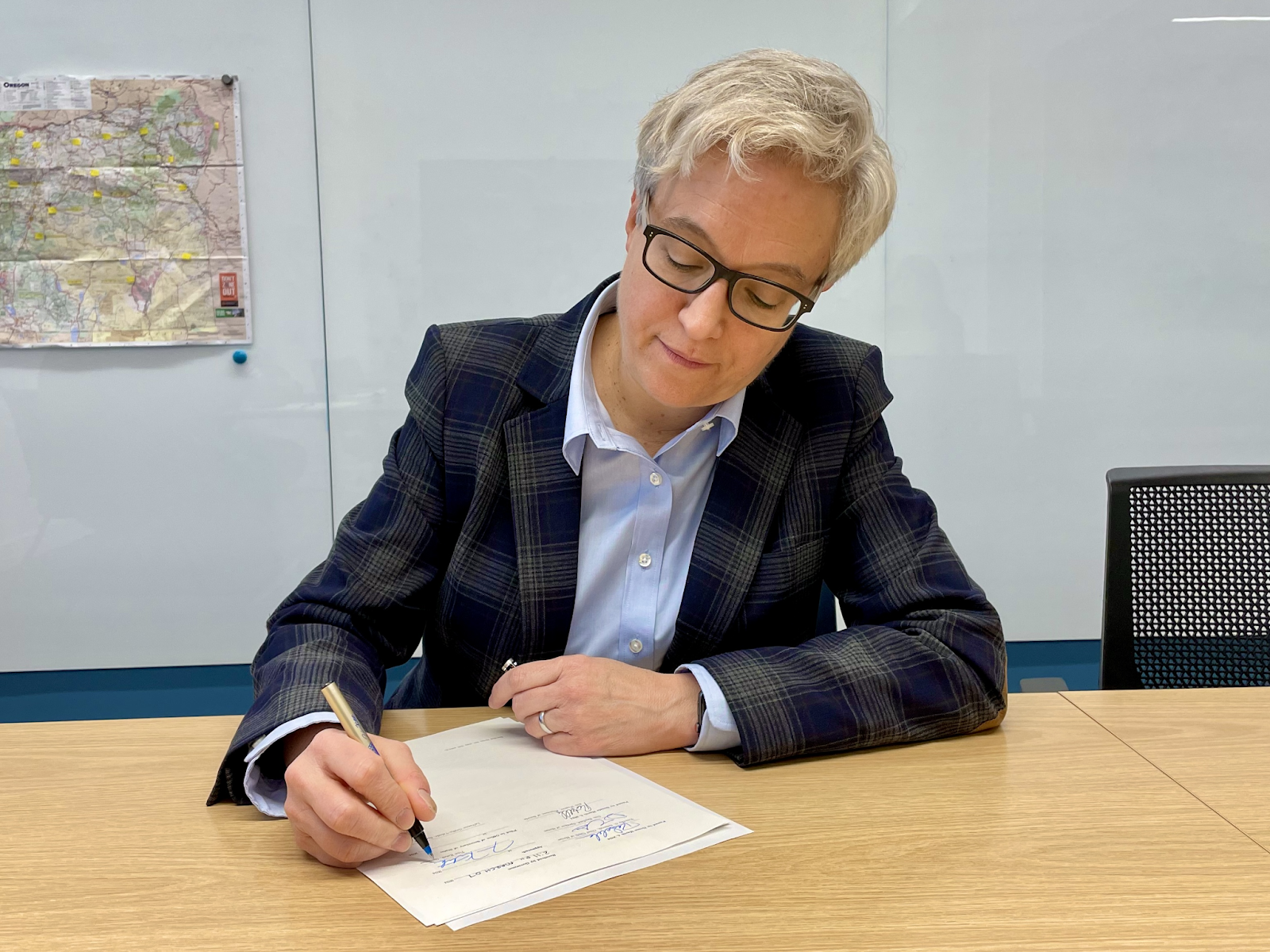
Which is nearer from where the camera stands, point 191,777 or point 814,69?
point 191,777

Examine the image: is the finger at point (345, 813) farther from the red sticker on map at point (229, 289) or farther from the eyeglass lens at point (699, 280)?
the red sticker on map at point (229, 289)

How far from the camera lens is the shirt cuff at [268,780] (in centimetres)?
92

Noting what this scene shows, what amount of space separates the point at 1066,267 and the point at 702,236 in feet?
7.91

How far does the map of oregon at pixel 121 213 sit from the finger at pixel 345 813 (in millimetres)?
2417

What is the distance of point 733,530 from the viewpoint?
1.29 metres

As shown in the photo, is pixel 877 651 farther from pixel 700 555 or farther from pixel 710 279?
pixel 710 279

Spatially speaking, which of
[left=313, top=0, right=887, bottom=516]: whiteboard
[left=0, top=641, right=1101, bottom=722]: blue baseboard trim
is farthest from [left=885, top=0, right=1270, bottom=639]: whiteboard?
[left=0, top=641, right=1101, bottom=722]: blue baseboard trim

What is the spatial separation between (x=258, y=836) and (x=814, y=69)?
0.91 m

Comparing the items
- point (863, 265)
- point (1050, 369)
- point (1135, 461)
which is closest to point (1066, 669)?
point (1135, 461)

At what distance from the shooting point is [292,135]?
9.73ft

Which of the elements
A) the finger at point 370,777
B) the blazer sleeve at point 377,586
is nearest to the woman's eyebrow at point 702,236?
the blazer sleeve at point 377,586

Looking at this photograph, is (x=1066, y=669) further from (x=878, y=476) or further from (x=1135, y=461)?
(x=878, y=476)

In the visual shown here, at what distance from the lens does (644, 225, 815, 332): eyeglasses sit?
3.64ft
